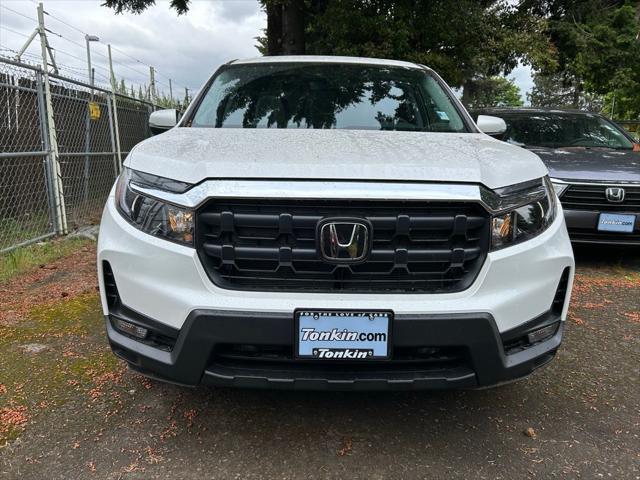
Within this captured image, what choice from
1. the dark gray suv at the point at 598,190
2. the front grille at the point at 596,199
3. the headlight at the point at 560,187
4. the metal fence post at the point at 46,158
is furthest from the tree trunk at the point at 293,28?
the front grille at the point at 596,199

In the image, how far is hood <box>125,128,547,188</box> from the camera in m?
1.87

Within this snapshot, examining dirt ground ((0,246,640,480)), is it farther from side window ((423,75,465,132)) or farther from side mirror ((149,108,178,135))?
side window ((423,75,465,132))

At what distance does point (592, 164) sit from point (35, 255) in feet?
17.8

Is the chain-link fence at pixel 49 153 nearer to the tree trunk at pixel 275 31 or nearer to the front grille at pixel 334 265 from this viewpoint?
the tree trunk at pixel 275 31

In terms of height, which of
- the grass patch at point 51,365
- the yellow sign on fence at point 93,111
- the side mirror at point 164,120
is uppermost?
the side mirror at point 164,120

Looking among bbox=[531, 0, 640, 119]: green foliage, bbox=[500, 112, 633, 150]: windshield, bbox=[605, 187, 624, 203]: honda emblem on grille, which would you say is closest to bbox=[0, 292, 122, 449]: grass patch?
bbox=[605, 187, 624, 203]: honda emblem on grille

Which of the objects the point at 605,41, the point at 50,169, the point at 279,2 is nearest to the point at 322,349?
the point at 50,169

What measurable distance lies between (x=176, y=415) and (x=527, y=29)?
9.46m

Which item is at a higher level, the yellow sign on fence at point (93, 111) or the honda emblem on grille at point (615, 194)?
the yellow sign on fence at point (93, 111)

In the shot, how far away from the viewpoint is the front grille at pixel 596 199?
451cm

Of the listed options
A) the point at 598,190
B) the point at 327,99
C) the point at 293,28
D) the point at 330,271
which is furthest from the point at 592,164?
the point at 293,28

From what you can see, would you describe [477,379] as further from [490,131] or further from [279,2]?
[279,2]

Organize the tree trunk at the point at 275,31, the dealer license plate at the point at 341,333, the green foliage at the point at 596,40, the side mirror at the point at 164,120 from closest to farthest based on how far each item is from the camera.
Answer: the dealer license plate at the point at 341,333
the side mirror at the point at 164,120
the tree trunk at the point at 275,31
the green foliage at the point at 596,40

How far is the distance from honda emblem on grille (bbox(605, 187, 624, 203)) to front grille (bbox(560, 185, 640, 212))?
0.02m
